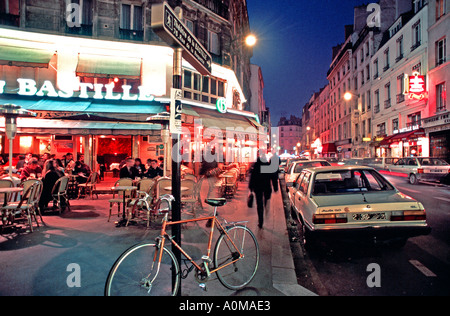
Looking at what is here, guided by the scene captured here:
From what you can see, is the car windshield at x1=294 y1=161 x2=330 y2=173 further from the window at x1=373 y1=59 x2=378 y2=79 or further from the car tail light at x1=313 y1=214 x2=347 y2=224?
the window at x1=373 y1=59 x2=378 y2=79

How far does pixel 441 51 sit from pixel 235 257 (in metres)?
24.5

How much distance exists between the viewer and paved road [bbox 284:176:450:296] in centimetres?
332

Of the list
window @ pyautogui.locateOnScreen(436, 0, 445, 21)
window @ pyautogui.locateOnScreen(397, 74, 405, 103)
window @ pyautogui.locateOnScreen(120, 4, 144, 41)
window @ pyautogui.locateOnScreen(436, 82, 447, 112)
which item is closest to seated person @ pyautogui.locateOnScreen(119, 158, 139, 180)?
window @ pyautogui.locateOnScreen(120, 4, 144, 41)

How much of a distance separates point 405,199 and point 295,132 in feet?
424

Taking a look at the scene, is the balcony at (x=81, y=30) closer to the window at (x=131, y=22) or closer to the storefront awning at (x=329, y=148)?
the window at (x=131, y=22)

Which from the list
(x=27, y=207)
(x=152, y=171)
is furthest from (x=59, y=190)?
(x=152, y=171)

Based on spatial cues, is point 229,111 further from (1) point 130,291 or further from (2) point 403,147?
A: (2) point 403,147

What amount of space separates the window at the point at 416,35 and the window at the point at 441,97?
15.8 ft

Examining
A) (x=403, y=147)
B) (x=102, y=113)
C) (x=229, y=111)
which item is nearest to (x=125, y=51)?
(x=102, y=113)

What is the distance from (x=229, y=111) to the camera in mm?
16062

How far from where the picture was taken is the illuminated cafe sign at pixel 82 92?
1165 cm

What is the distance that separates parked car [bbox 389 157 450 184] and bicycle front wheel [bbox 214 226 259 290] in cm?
1513

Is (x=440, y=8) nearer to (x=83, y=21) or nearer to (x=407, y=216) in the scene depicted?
(x=407, y=216)

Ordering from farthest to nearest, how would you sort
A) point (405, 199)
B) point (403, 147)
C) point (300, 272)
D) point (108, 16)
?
point (403, 147), point (108, 16), point (405, 199), point (300, 272)
